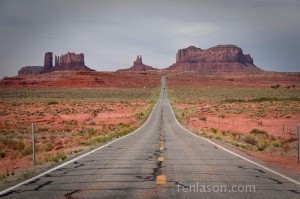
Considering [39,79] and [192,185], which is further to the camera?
[39,79]

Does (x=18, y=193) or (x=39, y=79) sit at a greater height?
(x=39, y=79)

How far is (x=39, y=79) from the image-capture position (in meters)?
156

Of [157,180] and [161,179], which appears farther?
[161,179]

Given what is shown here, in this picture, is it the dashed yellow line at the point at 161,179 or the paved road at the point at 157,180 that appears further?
the dashed yellow line at the point at 161,179

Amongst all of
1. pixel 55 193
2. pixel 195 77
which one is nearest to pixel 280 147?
pixel 55 193

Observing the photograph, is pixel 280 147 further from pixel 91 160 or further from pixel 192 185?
pixel 192 185

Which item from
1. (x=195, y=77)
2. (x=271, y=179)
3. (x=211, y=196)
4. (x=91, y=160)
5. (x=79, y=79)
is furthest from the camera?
(x=195, y=77)

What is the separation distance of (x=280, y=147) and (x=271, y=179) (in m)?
11.2

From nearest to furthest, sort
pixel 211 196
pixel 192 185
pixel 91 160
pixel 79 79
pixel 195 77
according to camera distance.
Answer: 1. pixel 211 196
2. pixel 192 185
3. pixel 91 160
4. pixel 79 79
5. pixel 195 77

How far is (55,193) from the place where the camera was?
728cm

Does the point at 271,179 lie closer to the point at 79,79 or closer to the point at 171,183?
the point at 171,183

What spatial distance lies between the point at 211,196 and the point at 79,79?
146843mm

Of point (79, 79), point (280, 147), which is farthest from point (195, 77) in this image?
point (280, 147)

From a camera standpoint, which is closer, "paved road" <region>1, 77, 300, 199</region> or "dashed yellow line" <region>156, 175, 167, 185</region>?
"paved road" <region>1, 77, 300, 199</region>
